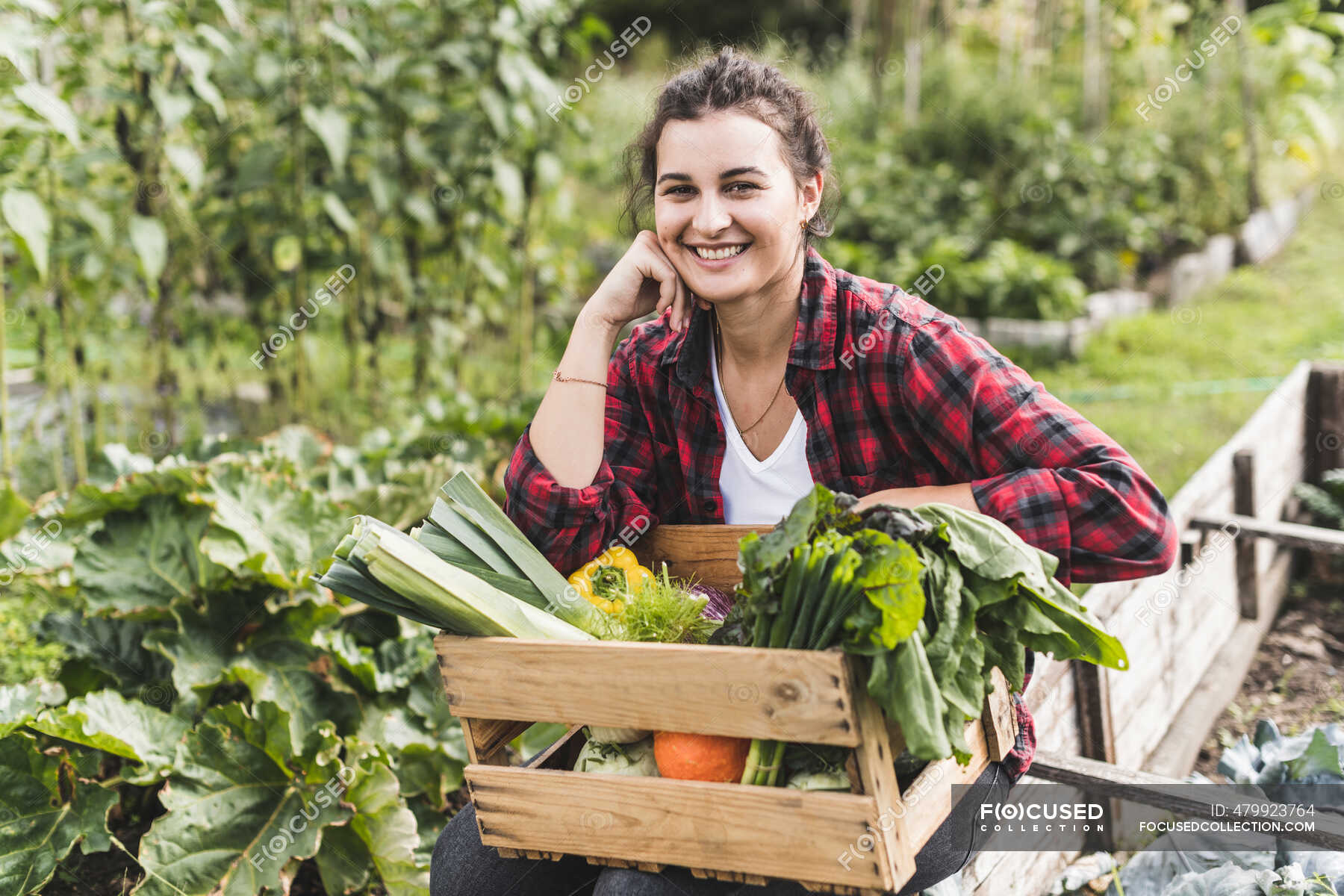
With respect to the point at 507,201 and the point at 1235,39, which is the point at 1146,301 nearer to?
the point at 1235,39

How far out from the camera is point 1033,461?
1688 millimetres

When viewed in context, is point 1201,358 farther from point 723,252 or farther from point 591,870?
point 591,870

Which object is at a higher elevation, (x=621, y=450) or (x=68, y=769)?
(x=621, y=450)

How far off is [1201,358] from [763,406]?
4.67 metres

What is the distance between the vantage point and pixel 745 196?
1890 millimetres

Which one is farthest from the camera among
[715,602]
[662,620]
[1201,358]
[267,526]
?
[1201,358]

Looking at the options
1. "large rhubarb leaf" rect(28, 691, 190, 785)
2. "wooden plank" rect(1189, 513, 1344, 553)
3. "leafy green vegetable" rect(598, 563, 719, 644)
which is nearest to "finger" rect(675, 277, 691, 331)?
"leafy green vegetable" rect(598, 563, 719, 644)

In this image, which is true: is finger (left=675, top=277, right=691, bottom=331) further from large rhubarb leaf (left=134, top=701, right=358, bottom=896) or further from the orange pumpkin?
large rhubarb leaf (left=134, top=701, right=358, bottom=896)

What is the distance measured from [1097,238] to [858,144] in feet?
7.24

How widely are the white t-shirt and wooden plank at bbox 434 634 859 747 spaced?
720mm

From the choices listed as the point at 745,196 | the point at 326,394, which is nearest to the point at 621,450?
the point at 745,196

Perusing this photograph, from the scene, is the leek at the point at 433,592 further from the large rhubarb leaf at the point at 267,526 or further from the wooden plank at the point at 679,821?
the large rhubarb leaf at the point at 267,526

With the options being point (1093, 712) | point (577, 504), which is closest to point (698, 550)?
point (577, 504)

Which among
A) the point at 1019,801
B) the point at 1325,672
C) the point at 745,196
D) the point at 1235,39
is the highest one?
the point at 1235,39
